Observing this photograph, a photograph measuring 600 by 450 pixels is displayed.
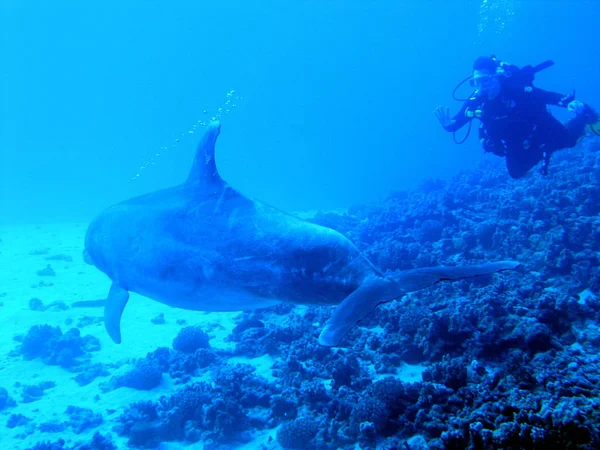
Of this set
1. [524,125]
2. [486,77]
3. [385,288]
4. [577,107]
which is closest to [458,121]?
[486,77]

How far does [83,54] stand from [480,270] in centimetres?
15637

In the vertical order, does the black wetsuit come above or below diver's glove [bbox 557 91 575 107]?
below

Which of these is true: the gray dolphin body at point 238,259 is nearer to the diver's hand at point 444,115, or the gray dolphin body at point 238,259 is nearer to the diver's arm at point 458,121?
the diver's arm at point 458,121

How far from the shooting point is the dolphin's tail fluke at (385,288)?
2686 mm

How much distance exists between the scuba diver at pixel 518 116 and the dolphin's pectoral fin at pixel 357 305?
766cm

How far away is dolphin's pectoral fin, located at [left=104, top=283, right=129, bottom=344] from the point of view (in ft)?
15.6

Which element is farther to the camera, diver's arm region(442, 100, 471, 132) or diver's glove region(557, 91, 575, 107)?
diver's arm region(442, 100, 471, 132)

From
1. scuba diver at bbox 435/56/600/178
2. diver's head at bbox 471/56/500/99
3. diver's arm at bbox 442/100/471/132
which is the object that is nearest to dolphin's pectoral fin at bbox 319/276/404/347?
scuba diver at bbox 435/56/600/178

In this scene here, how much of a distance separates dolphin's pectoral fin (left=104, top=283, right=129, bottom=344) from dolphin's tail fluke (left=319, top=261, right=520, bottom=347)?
3.30 meters

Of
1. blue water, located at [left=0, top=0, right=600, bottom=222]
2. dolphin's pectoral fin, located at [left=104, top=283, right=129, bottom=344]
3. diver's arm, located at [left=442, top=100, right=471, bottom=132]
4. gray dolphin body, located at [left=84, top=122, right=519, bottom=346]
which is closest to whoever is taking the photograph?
gray dolphin body, located at [left=84, top=122, right=519, bottom=346]

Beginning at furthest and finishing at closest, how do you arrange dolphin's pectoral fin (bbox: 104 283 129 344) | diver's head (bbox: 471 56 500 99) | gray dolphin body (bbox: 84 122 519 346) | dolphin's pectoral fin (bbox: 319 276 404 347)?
1. diver's head (bbox: 471 56 500 99)
2. dolphin's pectoral fin (bbox: 104 283 129 344)
3. gray dolphin body (bbox: 84 122 519 346)
4. dolphin's pectoral fin (bbox: 319 276 404 347)

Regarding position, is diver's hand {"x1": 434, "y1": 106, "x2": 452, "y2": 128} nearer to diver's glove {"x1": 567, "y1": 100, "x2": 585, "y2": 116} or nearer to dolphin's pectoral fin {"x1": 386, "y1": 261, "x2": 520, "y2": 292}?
diver's glove {"x1": 567, "y1": 100, "x2": 585, "y2": 116}

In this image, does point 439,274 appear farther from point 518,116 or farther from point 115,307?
point 518,116

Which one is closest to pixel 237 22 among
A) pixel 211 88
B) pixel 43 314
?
pixel 211 88
